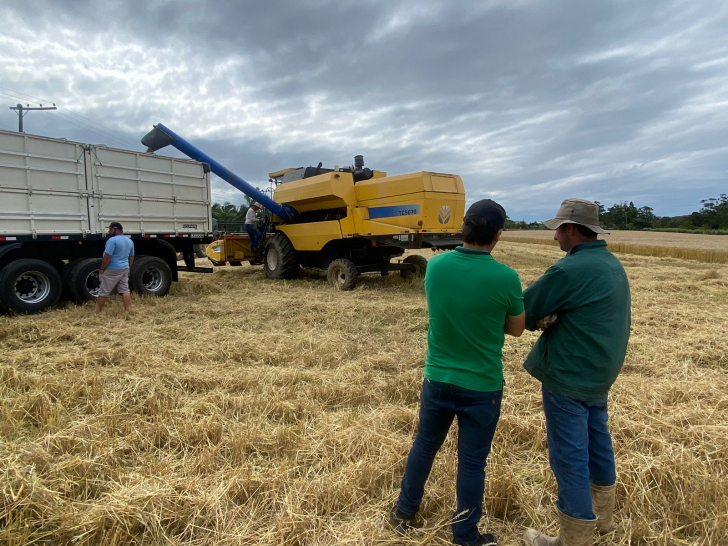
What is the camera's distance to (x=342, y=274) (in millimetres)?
9375

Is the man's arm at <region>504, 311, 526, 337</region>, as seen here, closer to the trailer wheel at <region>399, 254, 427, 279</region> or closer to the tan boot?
the tan boot

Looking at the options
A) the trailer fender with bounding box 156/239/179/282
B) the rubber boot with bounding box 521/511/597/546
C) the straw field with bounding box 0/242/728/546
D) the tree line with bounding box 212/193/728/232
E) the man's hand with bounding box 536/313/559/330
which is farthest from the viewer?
the tree line with bounding box 212/193/728/232

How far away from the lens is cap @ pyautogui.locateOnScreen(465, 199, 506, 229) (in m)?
1.84

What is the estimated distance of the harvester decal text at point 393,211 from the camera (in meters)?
8.23

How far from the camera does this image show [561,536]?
187 cm

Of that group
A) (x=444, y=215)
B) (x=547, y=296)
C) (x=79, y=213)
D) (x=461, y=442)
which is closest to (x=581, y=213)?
(x=547, y=296)

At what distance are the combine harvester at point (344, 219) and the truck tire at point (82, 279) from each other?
3.72m

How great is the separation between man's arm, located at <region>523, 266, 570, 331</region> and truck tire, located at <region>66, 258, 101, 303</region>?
301 inches

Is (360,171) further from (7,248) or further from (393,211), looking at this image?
(7,248)

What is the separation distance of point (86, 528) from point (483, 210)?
2340 millimetres

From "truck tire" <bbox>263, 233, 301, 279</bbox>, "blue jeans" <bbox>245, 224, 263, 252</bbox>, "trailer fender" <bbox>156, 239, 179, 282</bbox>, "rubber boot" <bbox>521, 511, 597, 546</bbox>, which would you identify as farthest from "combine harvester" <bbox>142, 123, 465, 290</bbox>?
"rubber boot" <bbox>521, 511, 597, 546</bbox>

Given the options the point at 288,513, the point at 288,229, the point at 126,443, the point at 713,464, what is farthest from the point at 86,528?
the point at 288,229

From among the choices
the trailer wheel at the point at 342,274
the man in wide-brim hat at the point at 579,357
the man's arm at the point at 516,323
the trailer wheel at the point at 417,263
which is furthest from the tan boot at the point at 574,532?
the trailer wheel at the point at 417,263

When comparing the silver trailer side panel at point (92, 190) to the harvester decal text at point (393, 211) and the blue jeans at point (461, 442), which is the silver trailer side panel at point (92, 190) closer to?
the harvester decal text at point (393, 211)
